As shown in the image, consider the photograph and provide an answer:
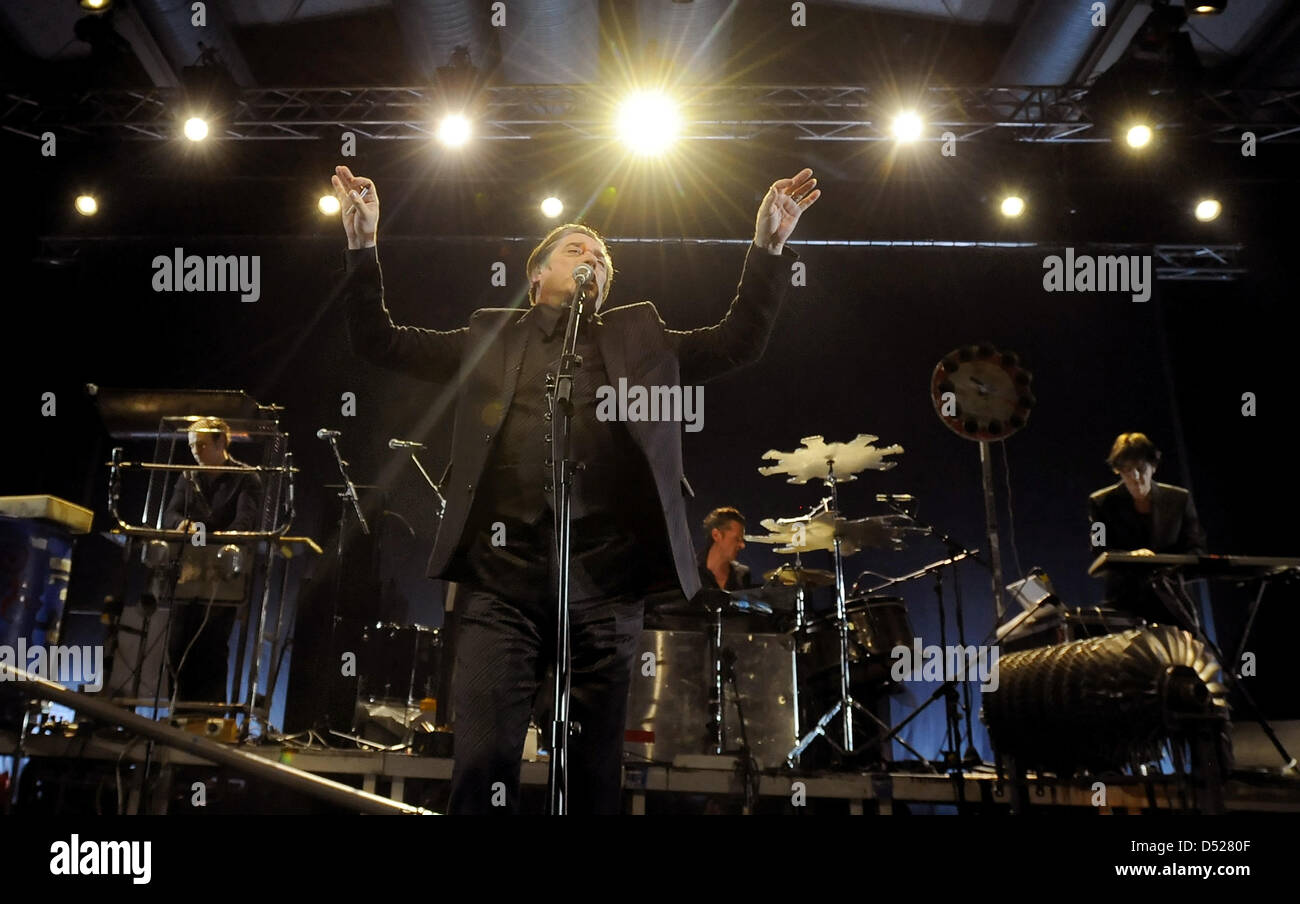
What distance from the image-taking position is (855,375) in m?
8.95

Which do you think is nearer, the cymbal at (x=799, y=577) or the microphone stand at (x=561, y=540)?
the microphone stand at (x=561, y=540)

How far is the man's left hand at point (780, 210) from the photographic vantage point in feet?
8.22

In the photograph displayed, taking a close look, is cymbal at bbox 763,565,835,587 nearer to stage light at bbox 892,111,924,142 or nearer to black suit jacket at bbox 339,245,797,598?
black suit jacket at bbox 339,245,797,598

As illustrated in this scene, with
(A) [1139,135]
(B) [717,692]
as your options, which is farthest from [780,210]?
(A) [1139,135]

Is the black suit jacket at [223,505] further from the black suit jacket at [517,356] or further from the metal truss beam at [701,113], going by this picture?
the metal truss beam at [701,113]

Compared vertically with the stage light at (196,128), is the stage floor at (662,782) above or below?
below

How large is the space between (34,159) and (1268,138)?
10.1 meters

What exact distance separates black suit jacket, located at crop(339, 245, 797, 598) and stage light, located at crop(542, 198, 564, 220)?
580cm

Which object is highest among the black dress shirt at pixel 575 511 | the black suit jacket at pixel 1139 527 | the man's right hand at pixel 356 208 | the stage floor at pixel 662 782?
the man's right hand at pixel 356 208

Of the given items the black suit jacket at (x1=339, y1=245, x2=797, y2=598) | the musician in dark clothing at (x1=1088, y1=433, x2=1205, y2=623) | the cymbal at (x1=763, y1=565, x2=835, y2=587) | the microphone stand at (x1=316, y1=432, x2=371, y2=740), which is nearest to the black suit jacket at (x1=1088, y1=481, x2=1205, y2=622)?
the musician in dark clothing at (x1=1088, y1=433, x2=1205, y2=623)

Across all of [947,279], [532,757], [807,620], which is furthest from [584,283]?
[947,279]

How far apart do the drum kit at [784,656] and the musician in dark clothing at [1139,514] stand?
1.07 m

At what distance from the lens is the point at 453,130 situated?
25.0 feet

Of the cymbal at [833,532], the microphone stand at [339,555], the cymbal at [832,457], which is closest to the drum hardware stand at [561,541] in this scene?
the microphone stand at [339,555]
